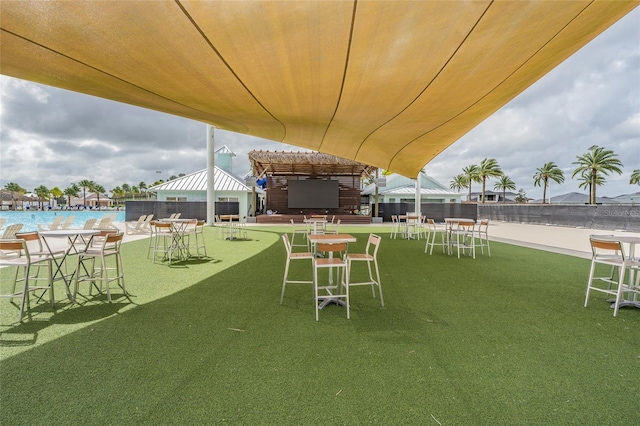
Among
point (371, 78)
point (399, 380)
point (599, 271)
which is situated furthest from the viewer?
point (599, 271)

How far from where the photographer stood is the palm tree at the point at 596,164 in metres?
30.8

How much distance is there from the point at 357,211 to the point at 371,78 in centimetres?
2160

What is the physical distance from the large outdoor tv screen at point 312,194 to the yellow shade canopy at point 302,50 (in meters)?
18.6

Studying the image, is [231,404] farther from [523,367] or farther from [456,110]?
[456,110]

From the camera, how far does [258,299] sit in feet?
13.8

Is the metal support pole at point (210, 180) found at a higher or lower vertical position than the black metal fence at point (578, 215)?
higher

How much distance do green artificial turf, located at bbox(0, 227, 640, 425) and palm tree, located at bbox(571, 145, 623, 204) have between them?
37137 mm

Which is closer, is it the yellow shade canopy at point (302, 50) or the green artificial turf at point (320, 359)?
the green artificial turf at point (320, 359)

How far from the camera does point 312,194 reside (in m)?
23.3

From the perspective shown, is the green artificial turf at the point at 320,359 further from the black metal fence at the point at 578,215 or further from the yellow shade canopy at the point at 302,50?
the black metal fence at the point at 578,215

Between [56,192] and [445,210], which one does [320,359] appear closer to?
[445,210]

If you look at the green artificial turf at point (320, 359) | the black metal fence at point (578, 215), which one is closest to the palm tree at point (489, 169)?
the black metal fence at point (578, 215)

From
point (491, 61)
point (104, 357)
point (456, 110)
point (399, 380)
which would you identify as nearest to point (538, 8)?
point (491, 61)

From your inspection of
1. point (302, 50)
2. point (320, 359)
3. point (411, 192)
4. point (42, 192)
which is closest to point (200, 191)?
point (411, 192)
